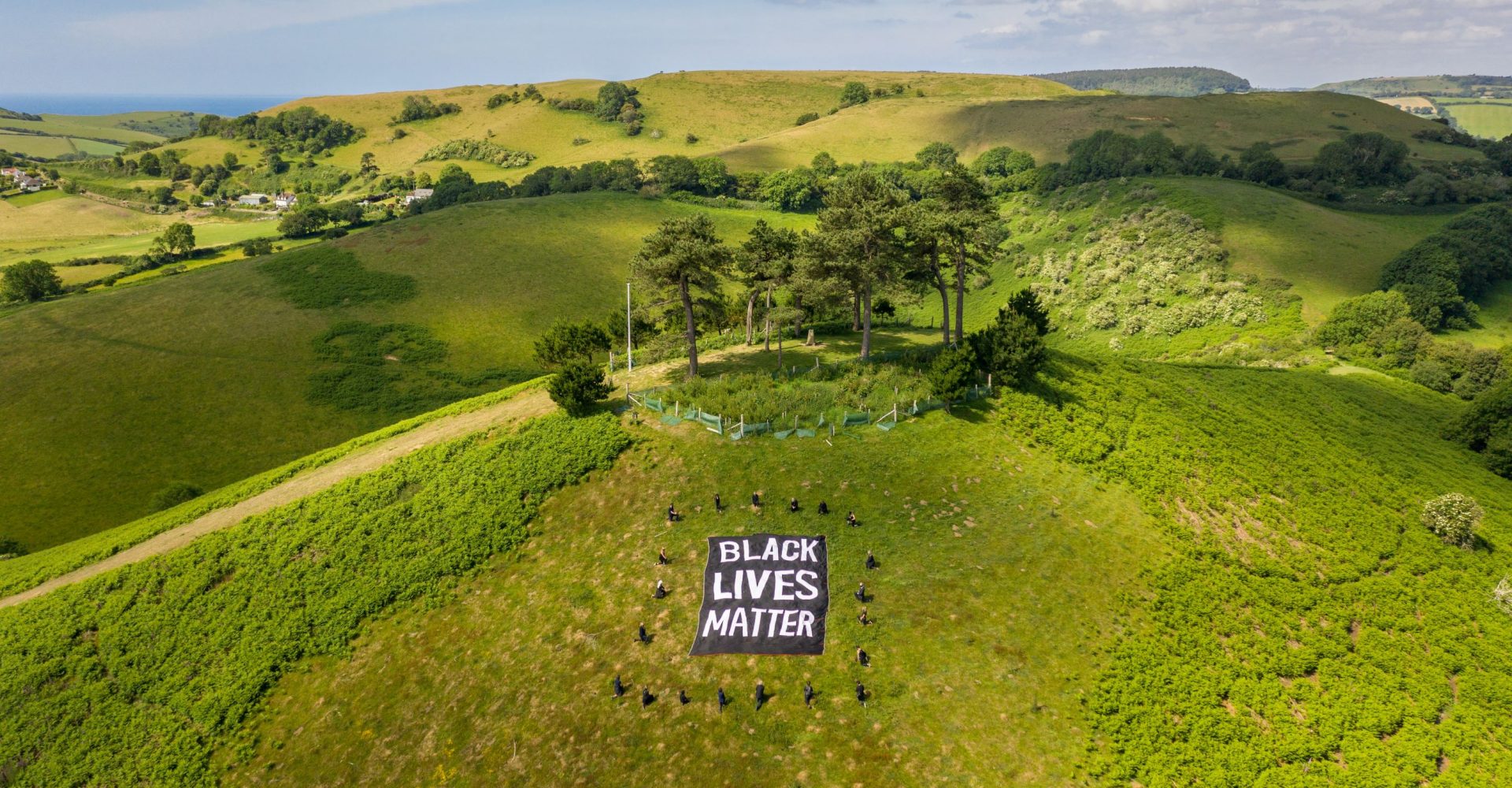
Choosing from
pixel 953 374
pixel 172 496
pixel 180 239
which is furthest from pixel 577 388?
pixel 180 239

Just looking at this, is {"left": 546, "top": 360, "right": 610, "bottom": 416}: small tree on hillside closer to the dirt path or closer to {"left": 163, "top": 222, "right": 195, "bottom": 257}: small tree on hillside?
the dirt path

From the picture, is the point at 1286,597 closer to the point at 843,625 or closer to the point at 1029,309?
the point at 843,625

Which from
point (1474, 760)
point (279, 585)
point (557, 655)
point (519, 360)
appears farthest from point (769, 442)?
point (519, 360)

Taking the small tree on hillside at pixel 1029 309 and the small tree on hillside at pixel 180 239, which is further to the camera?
the small tree on hillside at pixel 180 239

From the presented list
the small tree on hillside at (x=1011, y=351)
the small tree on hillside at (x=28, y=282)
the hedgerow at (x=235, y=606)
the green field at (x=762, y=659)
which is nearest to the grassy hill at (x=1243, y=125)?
the small tree on hillside at (x=1011, y=351)

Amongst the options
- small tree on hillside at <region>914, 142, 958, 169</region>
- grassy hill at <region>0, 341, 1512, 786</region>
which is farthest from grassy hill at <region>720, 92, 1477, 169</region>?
grassy hill at <region>0, 341, 1512, 786</region>

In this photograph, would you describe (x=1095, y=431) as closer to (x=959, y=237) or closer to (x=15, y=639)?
(x=959, y=237)

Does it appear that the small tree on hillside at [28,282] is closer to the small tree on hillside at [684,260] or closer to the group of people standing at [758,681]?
the small tree on hillside at [684,260]
